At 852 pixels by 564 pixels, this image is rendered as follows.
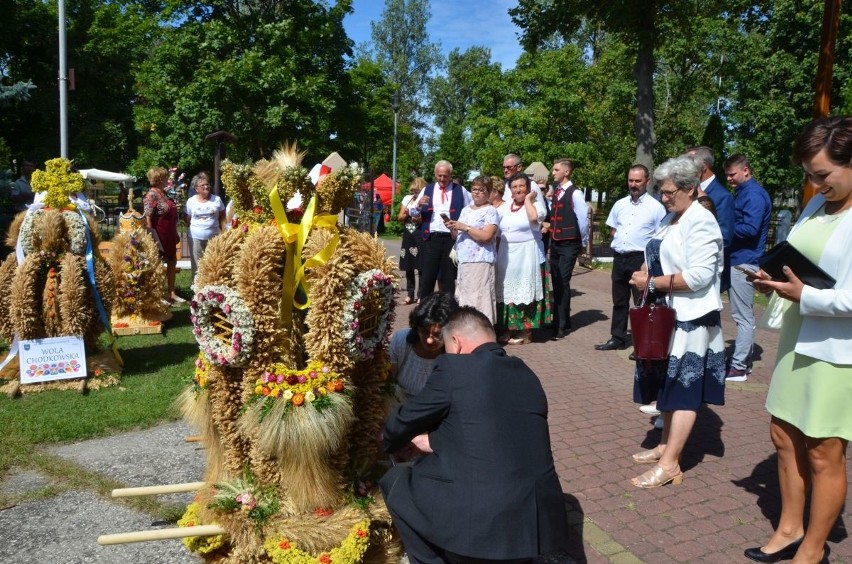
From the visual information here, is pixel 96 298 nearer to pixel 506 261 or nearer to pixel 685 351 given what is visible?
pixel 506 261

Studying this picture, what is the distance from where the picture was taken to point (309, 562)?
9.61 feet

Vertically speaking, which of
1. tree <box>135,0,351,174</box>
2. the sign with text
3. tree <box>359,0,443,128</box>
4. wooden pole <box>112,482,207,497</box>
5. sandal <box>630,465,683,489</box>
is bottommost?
sandal <box>630,465,683,489</box>

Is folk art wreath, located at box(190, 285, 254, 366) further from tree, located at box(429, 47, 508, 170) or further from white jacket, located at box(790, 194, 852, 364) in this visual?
tree, located at box(429, 47, 508, 170)

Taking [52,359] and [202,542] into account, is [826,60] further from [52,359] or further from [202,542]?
[52,359]

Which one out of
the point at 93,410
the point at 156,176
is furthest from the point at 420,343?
the point at 156,176

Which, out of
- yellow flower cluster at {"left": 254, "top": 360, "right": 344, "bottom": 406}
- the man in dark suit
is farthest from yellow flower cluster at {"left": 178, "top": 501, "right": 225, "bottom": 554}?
the man in dark suit

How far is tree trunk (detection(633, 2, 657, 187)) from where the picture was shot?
1394 cm

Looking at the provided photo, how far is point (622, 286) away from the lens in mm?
7656

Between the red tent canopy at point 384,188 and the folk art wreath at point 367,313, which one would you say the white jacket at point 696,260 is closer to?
the folk art wreath at point 367,313

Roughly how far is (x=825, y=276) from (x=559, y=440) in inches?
99.3

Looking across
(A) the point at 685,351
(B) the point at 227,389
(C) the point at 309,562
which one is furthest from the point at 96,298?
(A) the point at 685,351

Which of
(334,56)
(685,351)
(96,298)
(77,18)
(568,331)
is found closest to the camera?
(685,351)

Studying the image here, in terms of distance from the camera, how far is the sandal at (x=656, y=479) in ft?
13.9

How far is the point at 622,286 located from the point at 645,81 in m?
8.45
